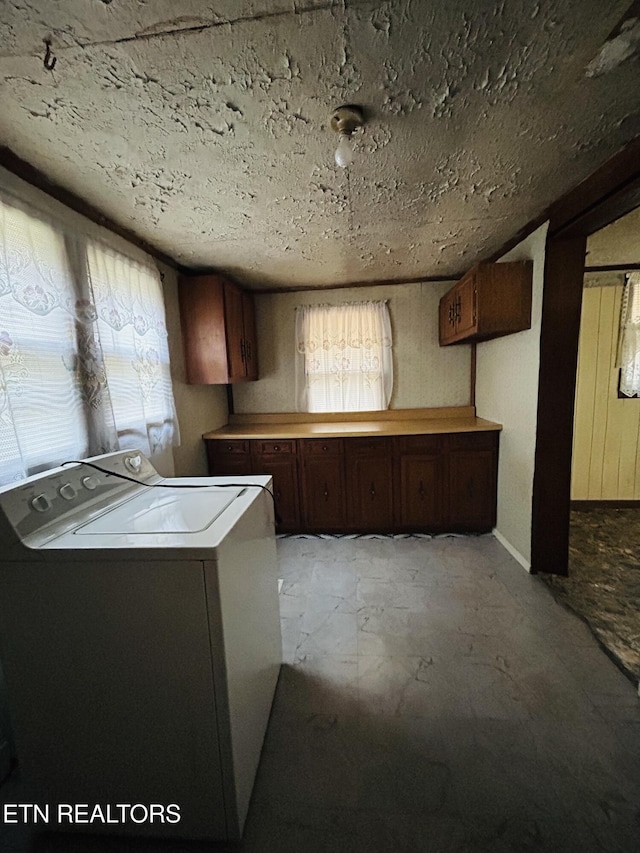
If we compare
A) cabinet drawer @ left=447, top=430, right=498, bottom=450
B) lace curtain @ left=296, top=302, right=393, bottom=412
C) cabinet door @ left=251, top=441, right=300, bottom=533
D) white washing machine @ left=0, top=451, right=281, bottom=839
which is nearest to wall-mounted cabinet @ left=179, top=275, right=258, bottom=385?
cabinet door @ left=251, top=441, right=300, bottom=533

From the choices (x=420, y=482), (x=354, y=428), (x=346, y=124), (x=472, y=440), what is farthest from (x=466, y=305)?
(x=346, y=124)

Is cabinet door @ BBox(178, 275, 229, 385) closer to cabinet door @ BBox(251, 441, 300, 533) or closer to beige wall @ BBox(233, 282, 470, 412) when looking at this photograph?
cabinet door @ BBox(251, 441, 300, 533)

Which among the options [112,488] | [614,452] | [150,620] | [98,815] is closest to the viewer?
[150,620]

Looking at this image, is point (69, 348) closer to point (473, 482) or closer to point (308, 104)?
point (308, 104)

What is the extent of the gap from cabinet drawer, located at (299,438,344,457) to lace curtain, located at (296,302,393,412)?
65 centimetres

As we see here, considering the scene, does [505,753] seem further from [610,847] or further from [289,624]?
[289,624]

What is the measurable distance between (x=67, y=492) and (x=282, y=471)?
6.31 feet

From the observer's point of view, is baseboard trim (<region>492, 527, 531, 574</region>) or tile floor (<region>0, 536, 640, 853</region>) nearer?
tile floor (<region>0, 536, 640, 853</region>)

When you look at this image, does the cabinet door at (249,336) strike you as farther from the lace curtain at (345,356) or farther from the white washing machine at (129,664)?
the white washing machine at (129,664)

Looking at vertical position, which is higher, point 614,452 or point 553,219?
point 553,219

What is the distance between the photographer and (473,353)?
3369mm

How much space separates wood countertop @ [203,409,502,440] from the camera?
290 centimetres

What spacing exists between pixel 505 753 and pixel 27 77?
2.68m

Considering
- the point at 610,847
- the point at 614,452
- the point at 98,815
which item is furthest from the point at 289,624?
the point at 614,452
